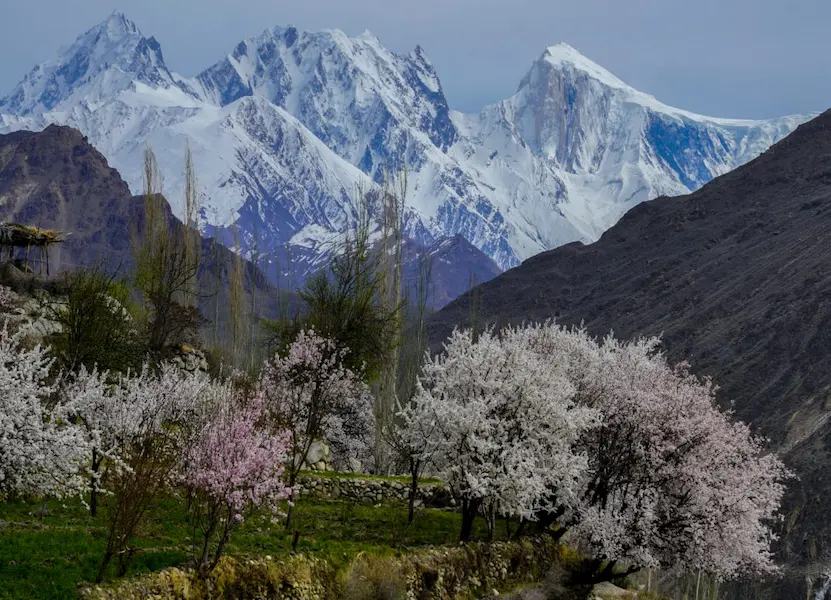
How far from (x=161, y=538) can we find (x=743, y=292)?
4240 inches

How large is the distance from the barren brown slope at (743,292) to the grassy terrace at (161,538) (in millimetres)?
53430

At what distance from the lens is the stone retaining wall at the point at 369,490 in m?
31.5

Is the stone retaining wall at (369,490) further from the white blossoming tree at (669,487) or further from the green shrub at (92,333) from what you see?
the green shrub at (92,333)

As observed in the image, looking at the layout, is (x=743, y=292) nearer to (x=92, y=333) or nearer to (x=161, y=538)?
(x=92, y=333)

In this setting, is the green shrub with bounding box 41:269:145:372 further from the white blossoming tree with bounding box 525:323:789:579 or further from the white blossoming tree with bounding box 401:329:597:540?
the white blossoming tree with bounding box 525:323:789:579

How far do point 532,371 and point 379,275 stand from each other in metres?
24.1

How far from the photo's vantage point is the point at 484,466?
24062 mm

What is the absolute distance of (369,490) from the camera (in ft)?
107

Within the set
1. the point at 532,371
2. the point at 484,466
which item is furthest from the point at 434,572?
the point at 532,371

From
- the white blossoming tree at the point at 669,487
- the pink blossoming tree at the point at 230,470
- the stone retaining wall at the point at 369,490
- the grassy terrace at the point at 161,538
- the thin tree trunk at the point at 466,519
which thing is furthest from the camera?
the stone retaining wall at the point at 369,490

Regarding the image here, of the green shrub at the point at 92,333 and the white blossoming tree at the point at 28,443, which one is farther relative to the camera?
the green shrub at the point at 92,333

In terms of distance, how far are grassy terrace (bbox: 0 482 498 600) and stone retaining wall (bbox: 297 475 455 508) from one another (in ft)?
4.36

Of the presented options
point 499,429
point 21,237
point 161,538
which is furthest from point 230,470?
point 21,237

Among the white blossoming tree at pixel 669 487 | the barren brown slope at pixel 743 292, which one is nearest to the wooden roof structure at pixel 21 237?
the white blossoming tree at pixel 669 487
